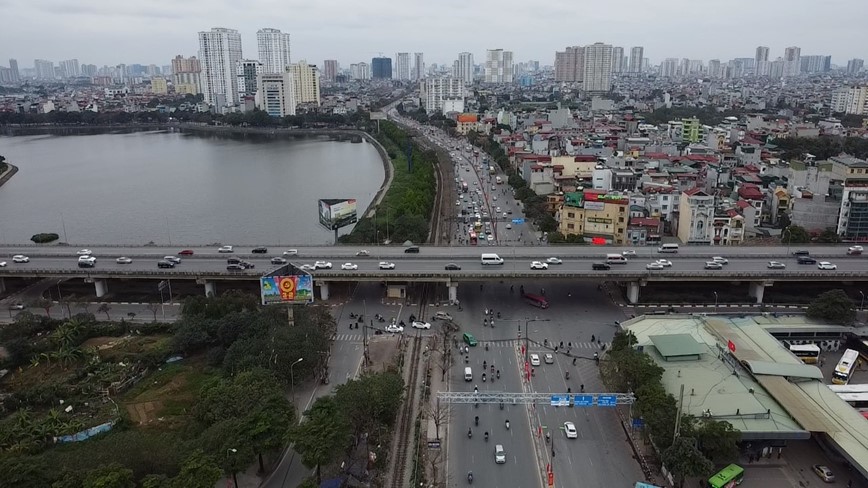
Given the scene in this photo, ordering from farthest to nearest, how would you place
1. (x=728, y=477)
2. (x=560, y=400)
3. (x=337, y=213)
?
(x=337, y=213) < (x=560, y=400) < (x=728, y=477)

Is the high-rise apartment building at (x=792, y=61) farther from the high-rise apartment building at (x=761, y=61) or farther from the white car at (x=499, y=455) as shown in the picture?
the white car at (x=499, y=455)

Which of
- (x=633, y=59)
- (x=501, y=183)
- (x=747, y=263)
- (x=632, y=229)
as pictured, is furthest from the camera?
(x=633, y=59)

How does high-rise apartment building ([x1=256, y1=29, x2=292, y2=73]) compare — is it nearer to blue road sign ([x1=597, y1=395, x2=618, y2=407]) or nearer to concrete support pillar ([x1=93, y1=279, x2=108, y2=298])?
concrete support pillar ([x1=93, y1=279, x2=108, y2=298])

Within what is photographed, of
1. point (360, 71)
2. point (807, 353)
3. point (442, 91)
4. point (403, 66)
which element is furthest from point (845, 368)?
point (403, 66)

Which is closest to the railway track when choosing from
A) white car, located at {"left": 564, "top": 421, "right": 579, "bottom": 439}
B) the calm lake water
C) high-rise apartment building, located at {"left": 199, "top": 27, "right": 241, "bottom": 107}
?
white car, located at {"left": 564, "top": 421, "right": 579, "bottom": 439}

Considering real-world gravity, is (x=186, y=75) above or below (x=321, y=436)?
above

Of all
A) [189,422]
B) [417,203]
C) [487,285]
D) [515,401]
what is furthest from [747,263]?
[189,422]

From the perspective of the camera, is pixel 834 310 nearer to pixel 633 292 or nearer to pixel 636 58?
pixel 633 292

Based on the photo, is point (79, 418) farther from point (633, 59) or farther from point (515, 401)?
point (633, 59)
